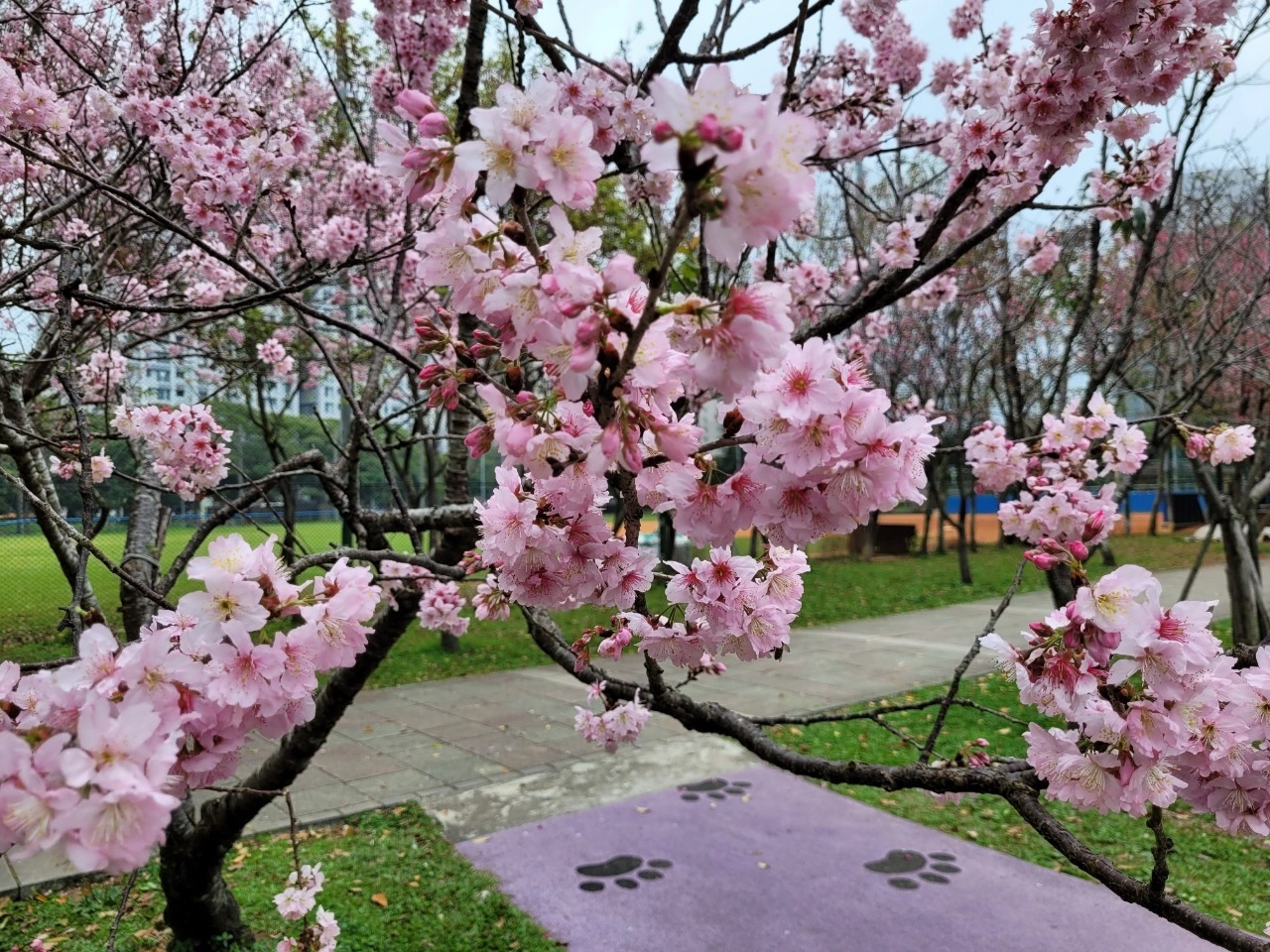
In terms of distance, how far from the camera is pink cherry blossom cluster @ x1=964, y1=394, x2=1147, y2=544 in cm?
361

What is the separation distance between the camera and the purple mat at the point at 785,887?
349 centimetres

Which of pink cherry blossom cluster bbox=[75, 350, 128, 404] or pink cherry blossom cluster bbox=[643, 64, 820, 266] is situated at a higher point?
pink cherry blossom cluster bbox=[75, 350, 128, 404]

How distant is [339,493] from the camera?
3.13 m

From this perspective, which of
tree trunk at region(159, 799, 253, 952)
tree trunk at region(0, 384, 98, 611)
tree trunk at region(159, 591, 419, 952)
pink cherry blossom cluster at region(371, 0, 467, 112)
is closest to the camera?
tree trunk at region(0, 384, 98, 611)

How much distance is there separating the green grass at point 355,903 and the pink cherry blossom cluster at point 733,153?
3423 millimetres

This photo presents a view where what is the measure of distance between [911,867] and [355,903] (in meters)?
2.64

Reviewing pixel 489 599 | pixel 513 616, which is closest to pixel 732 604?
pixel 489 599

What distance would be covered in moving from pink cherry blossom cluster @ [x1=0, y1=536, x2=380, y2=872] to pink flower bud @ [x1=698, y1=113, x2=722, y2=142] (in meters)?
0.78

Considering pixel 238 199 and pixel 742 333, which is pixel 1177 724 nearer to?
Answer: pixel 742 333

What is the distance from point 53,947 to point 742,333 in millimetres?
4006

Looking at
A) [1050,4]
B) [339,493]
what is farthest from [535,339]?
[339,493]

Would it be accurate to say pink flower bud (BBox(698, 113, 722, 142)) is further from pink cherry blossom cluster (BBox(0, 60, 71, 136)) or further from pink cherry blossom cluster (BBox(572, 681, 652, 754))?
pink cherry blossom cluster (BBox(572, 681, 652, 754))

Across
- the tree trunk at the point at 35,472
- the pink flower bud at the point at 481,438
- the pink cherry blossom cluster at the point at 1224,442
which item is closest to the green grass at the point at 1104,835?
the pink cherry blossom cluster at the point at 1224,442

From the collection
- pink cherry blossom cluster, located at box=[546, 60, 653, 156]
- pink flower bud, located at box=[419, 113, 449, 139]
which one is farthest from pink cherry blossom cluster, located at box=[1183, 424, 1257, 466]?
pink flower bud, located at box=[419, 113, 449, 139]
